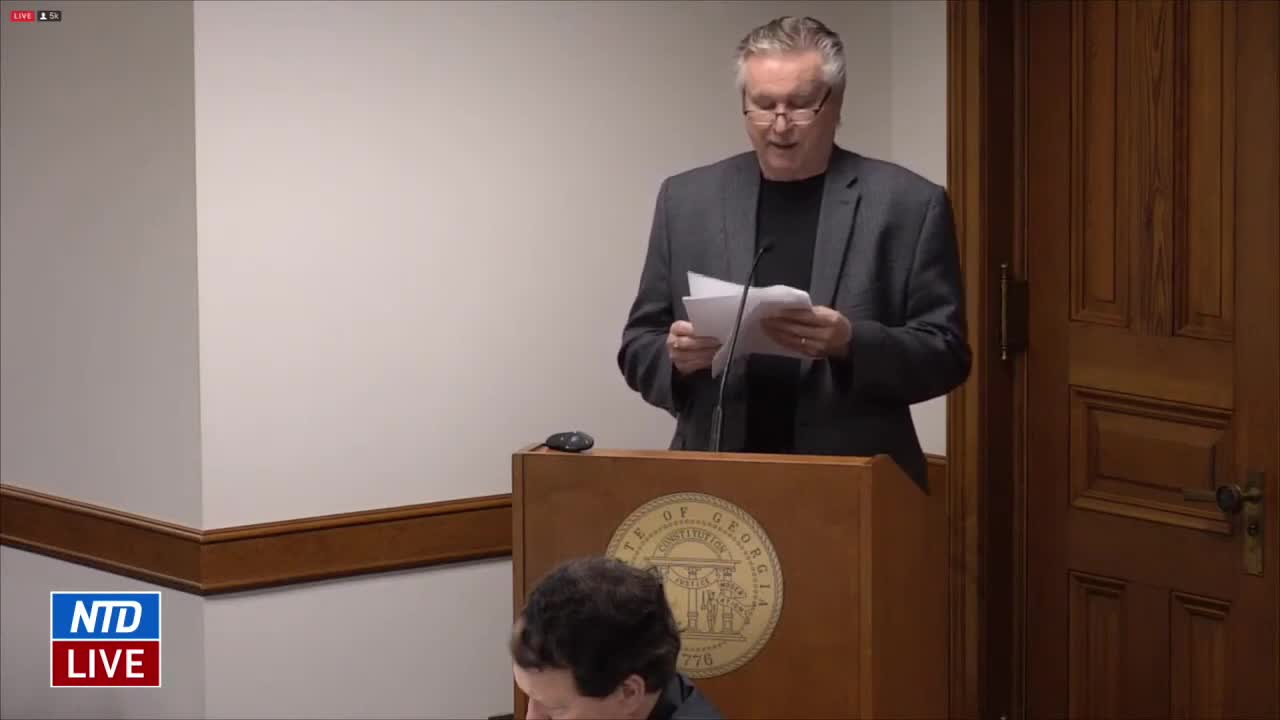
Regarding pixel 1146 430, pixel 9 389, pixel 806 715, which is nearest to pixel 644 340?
pixel 806 715

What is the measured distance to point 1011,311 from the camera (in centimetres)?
360

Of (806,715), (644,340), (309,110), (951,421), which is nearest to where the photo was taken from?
(806,715)

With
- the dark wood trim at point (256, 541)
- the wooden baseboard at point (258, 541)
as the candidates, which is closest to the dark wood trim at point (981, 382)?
the wooden baseboard at point (258, 541)

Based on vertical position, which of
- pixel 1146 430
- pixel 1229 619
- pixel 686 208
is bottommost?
A: pixel 1229 619

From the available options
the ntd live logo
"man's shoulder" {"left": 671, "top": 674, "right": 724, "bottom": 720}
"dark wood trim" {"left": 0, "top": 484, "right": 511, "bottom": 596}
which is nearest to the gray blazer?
"man's shoulder" {"left": 671, "top": 674, "right": 724, "bottom": 720}

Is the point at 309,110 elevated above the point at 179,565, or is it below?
above

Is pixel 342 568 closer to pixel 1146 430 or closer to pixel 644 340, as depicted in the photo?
pixel 644 340

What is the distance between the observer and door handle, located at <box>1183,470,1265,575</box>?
318 centimetres

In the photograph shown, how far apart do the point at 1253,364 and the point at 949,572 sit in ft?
2.81

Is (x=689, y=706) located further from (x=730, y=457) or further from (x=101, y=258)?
(x=101, y=258)

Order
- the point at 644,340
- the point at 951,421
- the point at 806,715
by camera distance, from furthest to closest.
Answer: the point at 951,421 → the point at 644,340 → the point at 806,715

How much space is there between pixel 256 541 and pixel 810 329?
1.46 meters

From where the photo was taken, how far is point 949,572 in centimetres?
369

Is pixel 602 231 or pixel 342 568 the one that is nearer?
pixel 342 568
